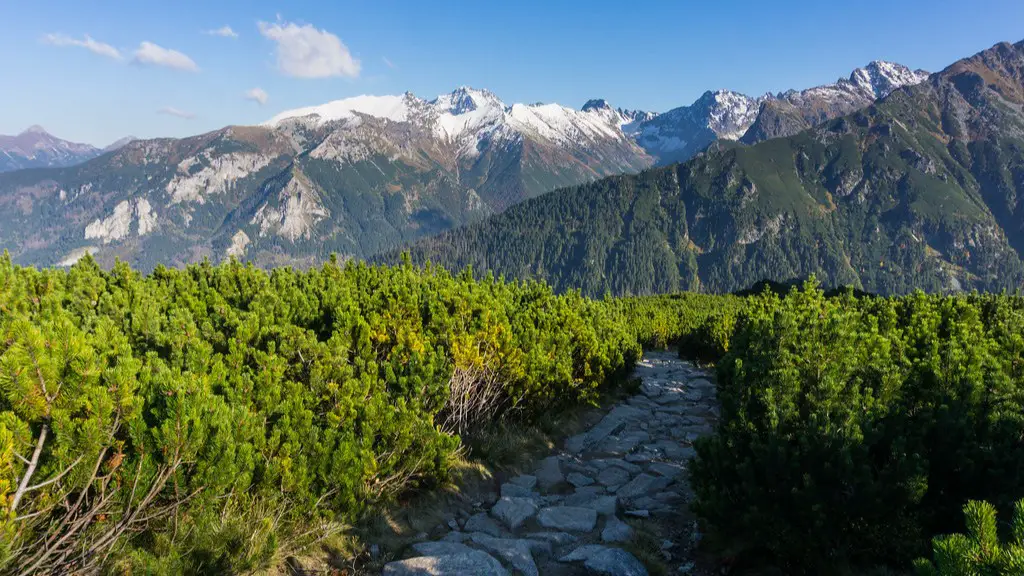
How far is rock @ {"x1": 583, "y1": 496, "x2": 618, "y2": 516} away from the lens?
23.7 feet

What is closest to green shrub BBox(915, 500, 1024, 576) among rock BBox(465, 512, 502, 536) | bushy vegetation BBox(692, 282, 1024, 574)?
bushy vegetation BBox(692, 282, 1024, 574)

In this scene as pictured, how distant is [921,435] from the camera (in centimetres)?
491

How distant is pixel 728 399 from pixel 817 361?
4.31ft

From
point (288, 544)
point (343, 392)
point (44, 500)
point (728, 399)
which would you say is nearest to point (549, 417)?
point (728, 399)

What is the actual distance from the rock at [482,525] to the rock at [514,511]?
0.53 ft

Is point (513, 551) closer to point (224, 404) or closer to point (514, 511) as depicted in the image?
point (514, 511)

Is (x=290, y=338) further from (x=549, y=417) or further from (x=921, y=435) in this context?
(x=921, y=435)

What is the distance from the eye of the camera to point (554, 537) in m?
6.40

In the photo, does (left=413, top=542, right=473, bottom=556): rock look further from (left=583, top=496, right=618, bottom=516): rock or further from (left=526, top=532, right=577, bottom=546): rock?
(left=583, top=496, right=618, bottom=516): rock

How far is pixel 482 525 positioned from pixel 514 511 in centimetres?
55

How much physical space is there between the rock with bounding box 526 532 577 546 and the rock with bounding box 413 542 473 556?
1021 mm

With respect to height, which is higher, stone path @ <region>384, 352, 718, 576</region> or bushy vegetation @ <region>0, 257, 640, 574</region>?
bushy vegetation @ <region>0, 257, 640, 574</region>

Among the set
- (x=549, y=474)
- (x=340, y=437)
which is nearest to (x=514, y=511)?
(x=549, y=474)

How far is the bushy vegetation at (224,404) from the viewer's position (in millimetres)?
3861
